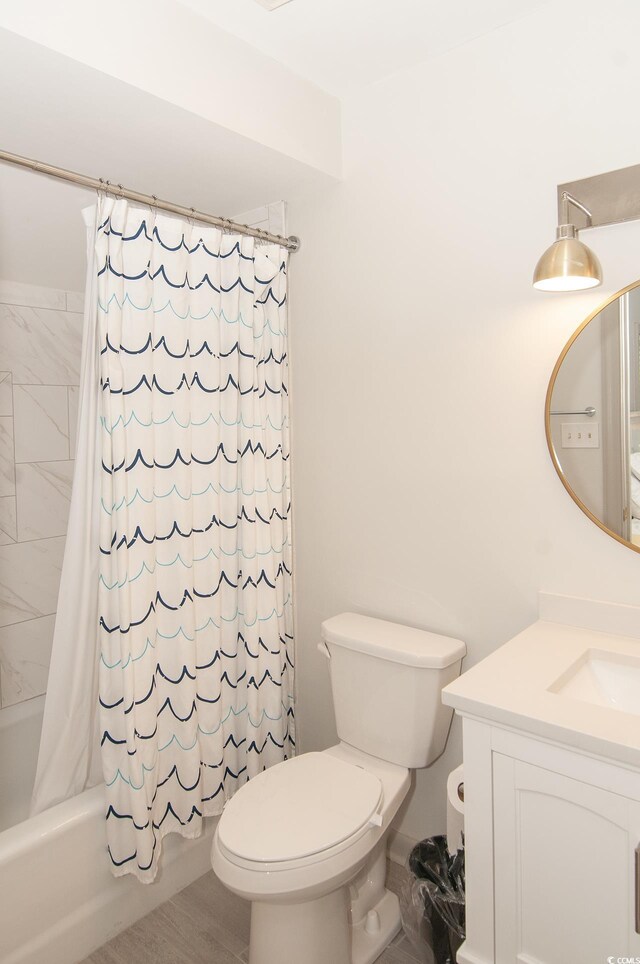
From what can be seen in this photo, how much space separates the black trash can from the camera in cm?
157

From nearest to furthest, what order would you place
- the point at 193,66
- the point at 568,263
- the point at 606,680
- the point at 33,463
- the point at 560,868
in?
the point at 560,868 < the point at 568,263 < the point at 606,680 < the point at 193,66 < the point at 33,463

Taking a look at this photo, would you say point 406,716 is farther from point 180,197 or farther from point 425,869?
point 180,197

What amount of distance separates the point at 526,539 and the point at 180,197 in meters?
1.62

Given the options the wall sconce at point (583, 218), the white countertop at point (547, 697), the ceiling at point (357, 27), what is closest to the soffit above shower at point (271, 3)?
the ceiling at point (357, 27)

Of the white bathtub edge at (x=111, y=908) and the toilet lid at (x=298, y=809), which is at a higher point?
the toilet lid at (x=298, y=809)

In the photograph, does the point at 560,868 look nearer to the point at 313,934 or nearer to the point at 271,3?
the point at 313,934

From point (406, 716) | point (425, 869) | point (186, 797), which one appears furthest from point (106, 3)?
point (425, 869)

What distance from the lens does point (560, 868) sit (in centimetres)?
122

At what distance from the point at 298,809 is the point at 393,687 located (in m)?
0.43

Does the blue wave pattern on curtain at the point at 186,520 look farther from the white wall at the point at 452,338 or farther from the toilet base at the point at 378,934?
the toilet base at the point at 378,934

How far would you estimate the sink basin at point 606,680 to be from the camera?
57.4 inches

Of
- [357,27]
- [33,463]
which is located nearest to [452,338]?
[357,27]

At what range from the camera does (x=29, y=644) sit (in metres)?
2.70

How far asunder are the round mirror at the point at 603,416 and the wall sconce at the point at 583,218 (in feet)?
0.60
